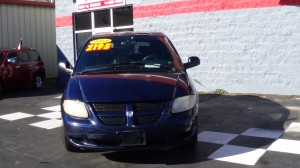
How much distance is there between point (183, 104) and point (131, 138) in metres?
0.76

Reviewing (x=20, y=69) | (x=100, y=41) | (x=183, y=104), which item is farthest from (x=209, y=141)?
(x=20, y=69)

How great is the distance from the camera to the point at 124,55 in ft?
19.1

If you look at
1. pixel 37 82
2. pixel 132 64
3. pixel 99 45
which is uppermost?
pixel 99 45

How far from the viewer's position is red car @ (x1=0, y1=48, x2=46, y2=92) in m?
12.6

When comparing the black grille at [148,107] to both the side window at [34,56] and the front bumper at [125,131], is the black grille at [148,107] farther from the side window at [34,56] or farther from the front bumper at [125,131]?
the side window at [34,56]

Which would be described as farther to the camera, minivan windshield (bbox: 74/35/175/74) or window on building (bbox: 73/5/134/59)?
window on building (bbox: 73/5/134/59)

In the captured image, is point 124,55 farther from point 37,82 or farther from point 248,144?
point 37,82

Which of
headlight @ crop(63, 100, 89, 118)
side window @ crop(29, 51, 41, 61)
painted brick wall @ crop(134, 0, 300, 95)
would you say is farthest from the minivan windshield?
side window @ crop(29, 51, 41, 61)

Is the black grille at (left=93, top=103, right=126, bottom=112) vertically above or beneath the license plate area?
above

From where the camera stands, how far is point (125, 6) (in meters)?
12.9

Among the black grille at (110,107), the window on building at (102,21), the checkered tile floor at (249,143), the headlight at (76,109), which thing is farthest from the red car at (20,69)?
the black grille at (110,107)

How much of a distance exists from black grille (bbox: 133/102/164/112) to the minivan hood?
58 mm

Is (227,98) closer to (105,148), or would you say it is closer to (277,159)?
(277,159)

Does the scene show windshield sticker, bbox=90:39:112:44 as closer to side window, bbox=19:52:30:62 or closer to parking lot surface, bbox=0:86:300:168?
parking lot surface, bbox=0:86:300:168
